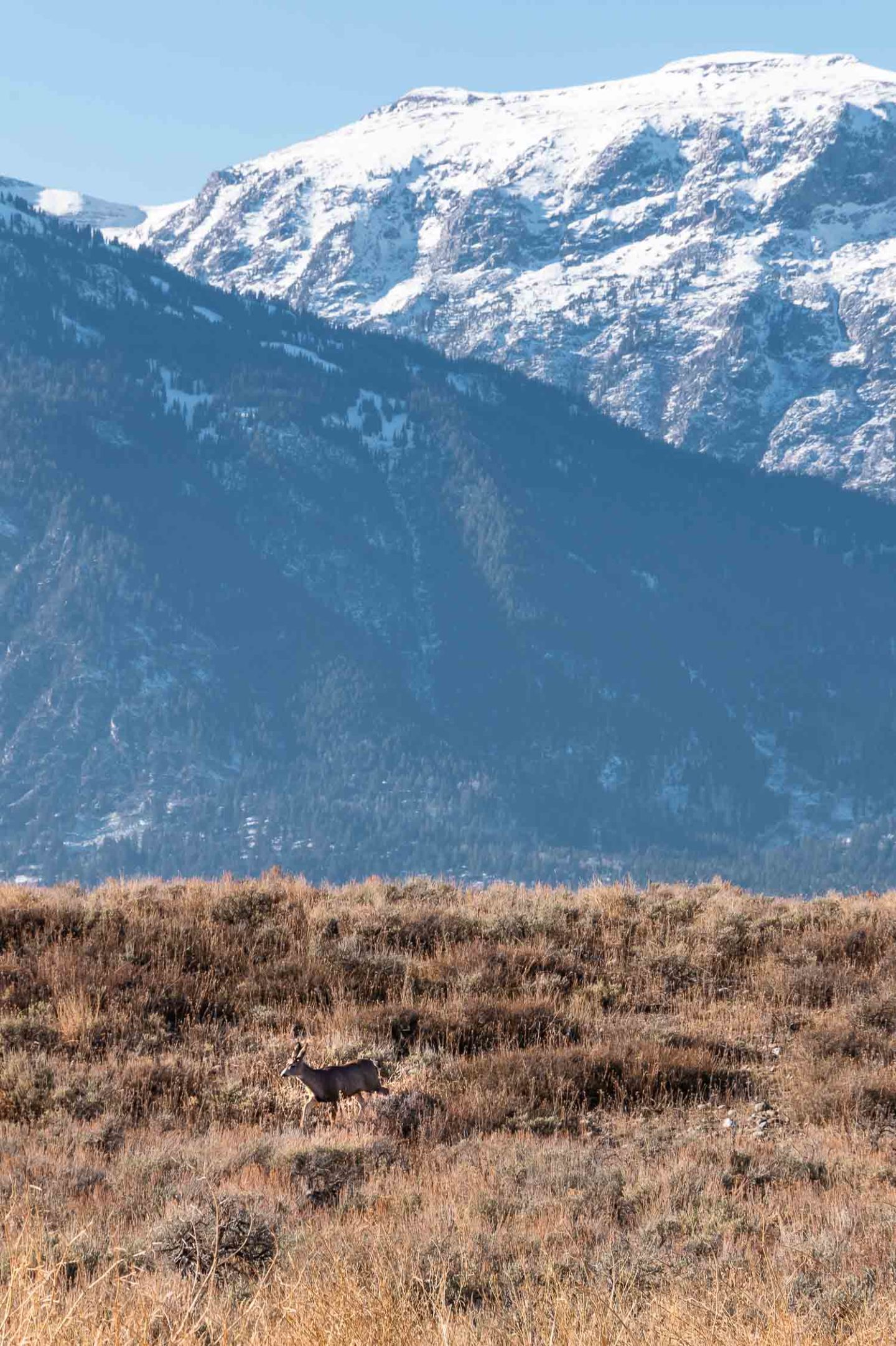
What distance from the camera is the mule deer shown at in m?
9.21

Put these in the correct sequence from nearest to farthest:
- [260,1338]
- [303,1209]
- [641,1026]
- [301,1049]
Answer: [260,1338]
[303,1209]
[301,1049]
[641,1026]

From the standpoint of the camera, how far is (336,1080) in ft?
30.3

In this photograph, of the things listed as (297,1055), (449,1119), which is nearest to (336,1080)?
(297,1055)

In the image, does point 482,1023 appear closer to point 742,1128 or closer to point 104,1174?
point 742,1128

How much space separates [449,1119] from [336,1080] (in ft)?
2.66

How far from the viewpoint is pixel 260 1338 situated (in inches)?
185

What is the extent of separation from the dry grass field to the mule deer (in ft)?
0.35

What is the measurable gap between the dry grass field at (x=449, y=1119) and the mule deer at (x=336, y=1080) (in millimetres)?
107

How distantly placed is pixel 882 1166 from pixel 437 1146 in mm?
2655

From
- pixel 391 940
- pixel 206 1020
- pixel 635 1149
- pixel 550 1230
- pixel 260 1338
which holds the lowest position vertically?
pixel 260 1338

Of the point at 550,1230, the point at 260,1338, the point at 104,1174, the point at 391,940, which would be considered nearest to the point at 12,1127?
the point at 104,1174

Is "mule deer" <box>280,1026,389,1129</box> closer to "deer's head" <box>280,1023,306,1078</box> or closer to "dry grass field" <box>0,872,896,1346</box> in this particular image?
"deer's head" <box>280,1023,306,1078</box>

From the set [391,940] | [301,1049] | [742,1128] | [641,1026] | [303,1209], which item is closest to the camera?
[303,1209]

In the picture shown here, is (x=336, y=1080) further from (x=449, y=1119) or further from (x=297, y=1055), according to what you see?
(x=449, y=1119)
